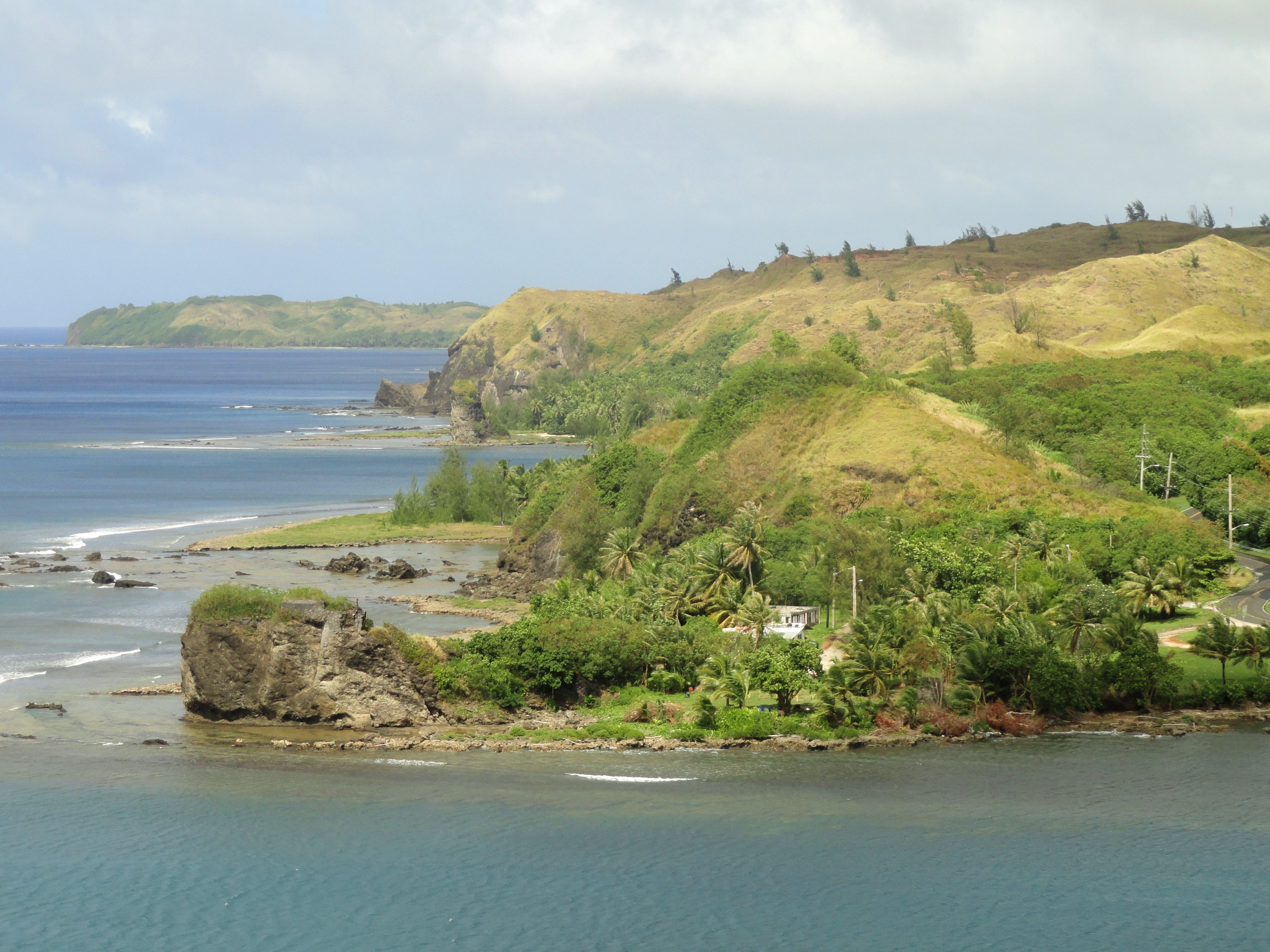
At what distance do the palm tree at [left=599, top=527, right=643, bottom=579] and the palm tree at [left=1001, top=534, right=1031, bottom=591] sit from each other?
28.1 metres

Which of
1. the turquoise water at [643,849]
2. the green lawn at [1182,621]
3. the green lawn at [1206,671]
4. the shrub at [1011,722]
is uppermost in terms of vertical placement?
the green lawn at [1182,621]

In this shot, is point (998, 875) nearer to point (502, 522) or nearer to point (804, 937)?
point (804, 937)

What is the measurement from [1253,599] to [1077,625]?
20.6m

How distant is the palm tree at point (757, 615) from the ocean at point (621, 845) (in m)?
13.9

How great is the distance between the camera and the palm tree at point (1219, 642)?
255ft

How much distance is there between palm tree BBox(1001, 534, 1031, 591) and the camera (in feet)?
309

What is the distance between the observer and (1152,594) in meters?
89.6

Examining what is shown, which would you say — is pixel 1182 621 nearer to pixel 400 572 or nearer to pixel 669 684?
pixel 669 684

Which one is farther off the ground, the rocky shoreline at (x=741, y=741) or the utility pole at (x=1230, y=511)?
the utility pole at (x=1230, y=511)

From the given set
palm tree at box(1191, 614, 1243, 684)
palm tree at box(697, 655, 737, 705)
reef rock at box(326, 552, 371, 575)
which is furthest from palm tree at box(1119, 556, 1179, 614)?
reef rock at box(326, 552, 371, 575)

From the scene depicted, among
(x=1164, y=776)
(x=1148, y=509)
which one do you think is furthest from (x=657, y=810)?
(x=1148, y=509)

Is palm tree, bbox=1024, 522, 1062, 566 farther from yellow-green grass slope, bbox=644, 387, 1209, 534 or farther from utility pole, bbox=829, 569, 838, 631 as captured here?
utility pole, bbox=829, 569, 838, 631

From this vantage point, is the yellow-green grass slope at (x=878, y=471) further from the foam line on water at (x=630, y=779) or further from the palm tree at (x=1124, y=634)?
the foam line on water at (x=630, y=779)

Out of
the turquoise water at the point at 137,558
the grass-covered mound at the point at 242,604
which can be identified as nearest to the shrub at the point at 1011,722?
the grass-covered mound at the point at 242,604
